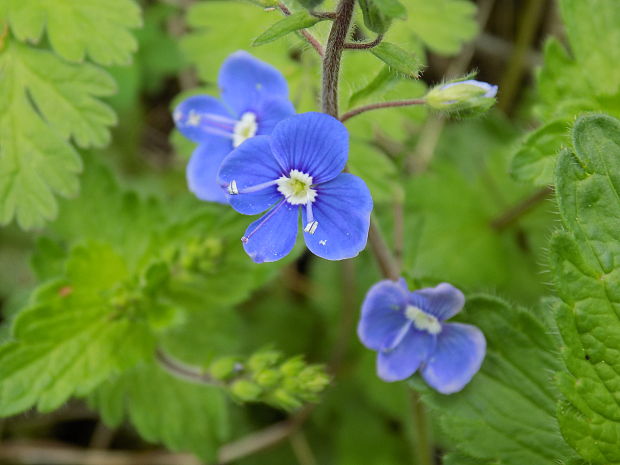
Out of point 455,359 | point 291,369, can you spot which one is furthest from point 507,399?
point 291,369

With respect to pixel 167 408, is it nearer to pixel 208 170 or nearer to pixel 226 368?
pixel 226 368

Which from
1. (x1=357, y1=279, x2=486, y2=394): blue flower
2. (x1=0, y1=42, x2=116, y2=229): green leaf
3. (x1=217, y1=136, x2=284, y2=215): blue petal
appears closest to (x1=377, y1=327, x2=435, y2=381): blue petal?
(x1=357, y1=279, x2=486, y2=394): blue flower

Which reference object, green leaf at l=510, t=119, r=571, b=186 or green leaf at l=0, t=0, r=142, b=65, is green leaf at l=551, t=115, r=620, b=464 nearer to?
green leaf at l=510, t=119, r=571, b=186

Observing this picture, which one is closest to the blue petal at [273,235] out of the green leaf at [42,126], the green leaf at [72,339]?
the green leaf at [72,339]

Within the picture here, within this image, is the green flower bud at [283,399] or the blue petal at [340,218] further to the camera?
the green flower bud at [283,399]

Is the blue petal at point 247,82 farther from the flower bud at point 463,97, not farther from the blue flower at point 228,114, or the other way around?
the flower bud at point 463,97

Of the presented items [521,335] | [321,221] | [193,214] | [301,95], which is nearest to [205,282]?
[193,214]

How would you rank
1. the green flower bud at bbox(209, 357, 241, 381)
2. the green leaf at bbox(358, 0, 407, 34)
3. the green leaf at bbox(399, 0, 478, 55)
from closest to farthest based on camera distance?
the green leaf at bbox(358, 0, 407, 34) < the green flower bud at bbox(209, 357, 241, 381) < the green leaf at bbox(399, 0, 478, 55)

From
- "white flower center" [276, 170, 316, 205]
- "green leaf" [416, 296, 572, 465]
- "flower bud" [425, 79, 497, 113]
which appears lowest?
"green leaf" [416, 296, 572, 465]
